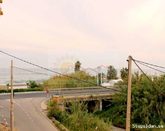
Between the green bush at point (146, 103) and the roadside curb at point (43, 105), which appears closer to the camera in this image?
the roadside curb at point (43, 105)

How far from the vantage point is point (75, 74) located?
198 feet

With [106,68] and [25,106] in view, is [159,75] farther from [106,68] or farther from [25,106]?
[106,68]

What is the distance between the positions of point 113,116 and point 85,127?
1217cm

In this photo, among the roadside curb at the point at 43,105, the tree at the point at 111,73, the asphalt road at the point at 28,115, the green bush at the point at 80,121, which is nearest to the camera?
the green bush at the point at 80,121

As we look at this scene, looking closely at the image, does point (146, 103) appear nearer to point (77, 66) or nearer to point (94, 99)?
point (94, 99)

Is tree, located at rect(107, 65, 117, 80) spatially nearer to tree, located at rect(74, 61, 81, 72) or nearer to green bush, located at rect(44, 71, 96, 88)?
tree, located at rect(74, 61, 81, 72)

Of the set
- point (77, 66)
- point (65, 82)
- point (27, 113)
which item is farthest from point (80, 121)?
point (77, 66)

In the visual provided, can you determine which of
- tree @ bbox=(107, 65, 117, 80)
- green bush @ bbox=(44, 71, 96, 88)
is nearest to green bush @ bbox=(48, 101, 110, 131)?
green bush @ bbox=(44, 71, 96, 88)

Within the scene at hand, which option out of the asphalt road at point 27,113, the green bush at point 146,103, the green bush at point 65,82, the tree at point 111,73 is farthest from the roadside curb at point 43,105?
the tree at point 111,73

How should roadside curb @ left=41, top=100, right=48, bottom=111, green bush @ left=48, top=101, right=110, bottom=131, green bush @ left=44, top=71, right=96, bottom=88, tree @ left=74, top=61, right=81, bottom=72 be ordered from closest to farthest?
green bush @ left=48, top=101, right=110, bottom=131
roadside curb @ left=41, top=100, right=48, bottom=111
green bush @ left=44, top=71, right=96, bottom=88
tree @ left=74, top=61, right=81, bottom=72

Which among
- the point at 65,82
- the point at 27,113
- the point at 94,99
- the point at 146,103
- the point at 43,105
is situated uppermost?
the point at 65,82

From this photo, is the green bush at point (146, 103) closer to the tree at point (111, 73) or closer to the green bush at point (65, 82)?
the green bush at point (65, 82)

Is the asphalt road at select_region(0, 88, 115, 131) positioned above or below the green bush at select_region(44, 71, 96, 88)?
below

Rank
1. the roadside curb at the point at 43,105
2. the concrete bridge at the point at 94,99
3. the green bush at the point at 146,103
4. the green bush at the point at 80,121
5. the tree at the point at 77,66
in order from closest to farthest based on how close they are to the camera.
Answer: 1. the green bush at the point at 80,121
2. the roadside curb at the point at 43,105
3. the green bush at the point at 146,103
4. the concrete bridge at the point at 94,99
5. the tree at the point at 77,66
